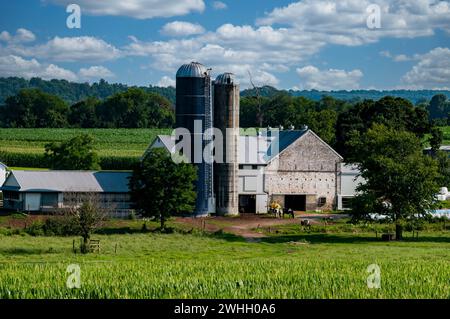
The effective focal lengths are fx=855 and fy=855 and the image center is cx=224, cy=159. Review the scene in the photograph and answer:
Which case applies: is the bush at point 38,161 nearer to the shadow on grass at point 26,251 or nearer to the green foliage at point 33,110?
the shadow on grass at point 26,251

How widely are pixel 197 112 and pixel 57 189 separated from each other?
10.1m

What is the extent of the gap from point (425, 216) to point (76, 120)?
334 ft

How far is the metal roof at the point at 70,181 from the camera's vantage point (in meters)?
53.7

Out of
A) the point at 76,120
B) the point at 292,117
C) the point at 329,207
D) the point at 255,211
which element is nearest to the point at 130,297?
the point at 255,211

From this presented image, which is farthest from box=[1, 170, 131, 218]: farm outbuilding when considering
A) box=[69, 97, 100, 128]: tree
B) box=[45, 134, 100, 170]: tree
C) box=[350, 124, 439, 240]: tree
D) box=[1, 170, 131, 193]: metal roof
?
box=[69, 97, 100, 128]: tree

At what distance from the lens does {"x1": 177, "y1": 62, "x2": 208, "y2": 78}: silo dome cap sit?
55.5 metres

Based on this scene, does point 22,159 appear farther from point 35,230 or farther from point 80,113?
point 80,113

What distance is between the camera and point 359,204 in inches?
1870

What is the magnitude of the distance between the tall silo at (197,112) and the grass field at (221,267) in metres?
8.63

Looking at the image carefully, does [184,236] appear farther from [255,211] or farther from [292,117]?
[292,117]

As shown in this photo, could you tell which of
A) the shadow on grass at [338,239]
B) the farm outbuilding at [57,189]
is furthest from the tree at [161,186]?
the shadow on grass at [338,239]

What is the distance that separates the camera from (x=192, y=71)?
5547 centimetres

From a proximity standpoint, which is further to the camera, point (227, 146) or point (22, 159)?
point (22, 159)
